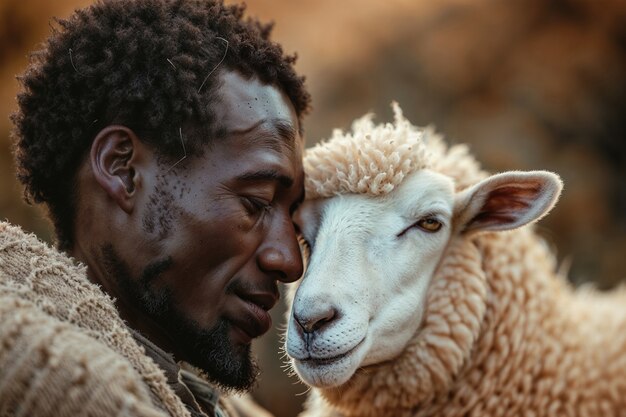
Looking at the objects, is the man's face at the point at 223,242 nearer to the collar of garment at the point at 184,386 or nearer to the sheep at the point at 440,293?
the collar of garment at the point at 184,386

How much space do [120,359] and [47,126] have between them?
3.83 feet

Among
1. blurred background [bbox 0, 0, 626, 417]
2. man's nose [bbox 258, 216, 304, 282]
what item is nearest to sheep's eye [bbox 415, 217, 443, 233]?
man's nose [bbox 258, 216, 304, 282]

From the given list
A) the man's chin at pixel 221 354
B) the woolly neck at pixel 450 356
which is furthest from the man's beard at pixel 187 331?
the woolly neck at pixel 450 356

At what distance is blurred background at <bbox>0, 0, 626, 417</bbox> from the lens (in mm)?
8109

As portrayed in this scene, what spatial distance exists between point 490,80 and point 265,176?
22.4 ft

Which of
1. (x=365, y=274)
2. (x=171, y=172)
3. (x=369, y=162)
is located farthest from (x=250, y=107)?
(x=365, y=274)

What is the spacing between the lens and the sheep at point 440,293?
2721mm

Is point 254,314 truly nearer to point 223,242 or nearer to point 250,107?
point 223,242

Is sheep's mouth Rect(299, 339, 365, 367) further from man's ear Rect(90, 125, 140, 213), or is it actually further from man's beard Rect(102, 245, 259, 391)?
man's ear Rect(90, 125, 140, 213)

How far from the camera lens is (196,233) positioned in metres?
2.20

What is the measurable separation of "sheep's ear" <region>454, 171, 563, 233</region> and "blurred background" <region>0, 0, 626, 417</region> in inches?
208

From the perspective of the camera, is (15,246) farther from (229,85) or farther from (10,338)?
(229,85)

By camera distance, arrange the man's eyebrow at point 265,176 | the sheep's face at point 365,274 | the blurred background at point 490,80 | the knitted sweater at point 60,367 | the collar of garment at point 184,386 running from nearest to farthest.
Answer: the knitted sweater at point 60,367 < the collar of garment at point 184,386 < the man's eyebrow at point 265,176 < the sheep's face at point 365,274 < the blurred background at point 490,80

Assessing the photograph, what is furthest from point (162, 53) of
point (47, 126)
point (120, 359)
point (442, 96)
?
point (442, 96)
